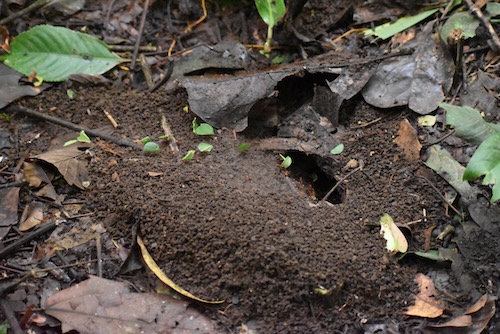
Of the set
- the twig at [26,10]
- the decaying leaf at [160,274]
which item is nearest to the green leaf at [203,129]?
the decaying leaf at [160,274]

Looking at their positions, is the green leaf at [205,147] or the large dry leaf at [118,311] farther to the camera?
the green leaf at [205,147]

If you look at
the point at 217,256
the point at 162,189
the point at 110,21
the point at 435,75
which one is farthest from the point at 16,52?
the point at 435,75

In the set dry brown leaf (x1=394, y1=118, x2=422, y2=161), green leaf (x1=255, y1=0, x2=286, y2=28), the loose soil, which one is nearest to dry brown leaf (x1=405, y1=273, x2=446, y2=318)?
the loose soil

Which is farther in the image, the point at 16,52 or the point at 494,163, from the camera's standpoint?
the point at 16,52

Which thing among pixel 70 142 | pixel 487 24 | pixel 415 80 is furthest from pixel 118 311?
pixel 487 24

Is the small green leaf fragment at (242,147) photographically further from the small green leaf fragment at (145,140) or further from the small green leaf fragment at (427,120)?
the small green leaf fragment at (427,120)

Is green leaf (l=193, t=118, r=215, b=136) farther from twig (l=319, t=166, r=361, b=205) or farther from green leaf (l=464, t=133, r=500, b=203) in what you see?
green leaf (l=464, t=133, r=500, b=203)

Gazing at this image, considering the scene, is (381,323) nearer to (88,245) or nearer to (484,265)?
(484,265)
